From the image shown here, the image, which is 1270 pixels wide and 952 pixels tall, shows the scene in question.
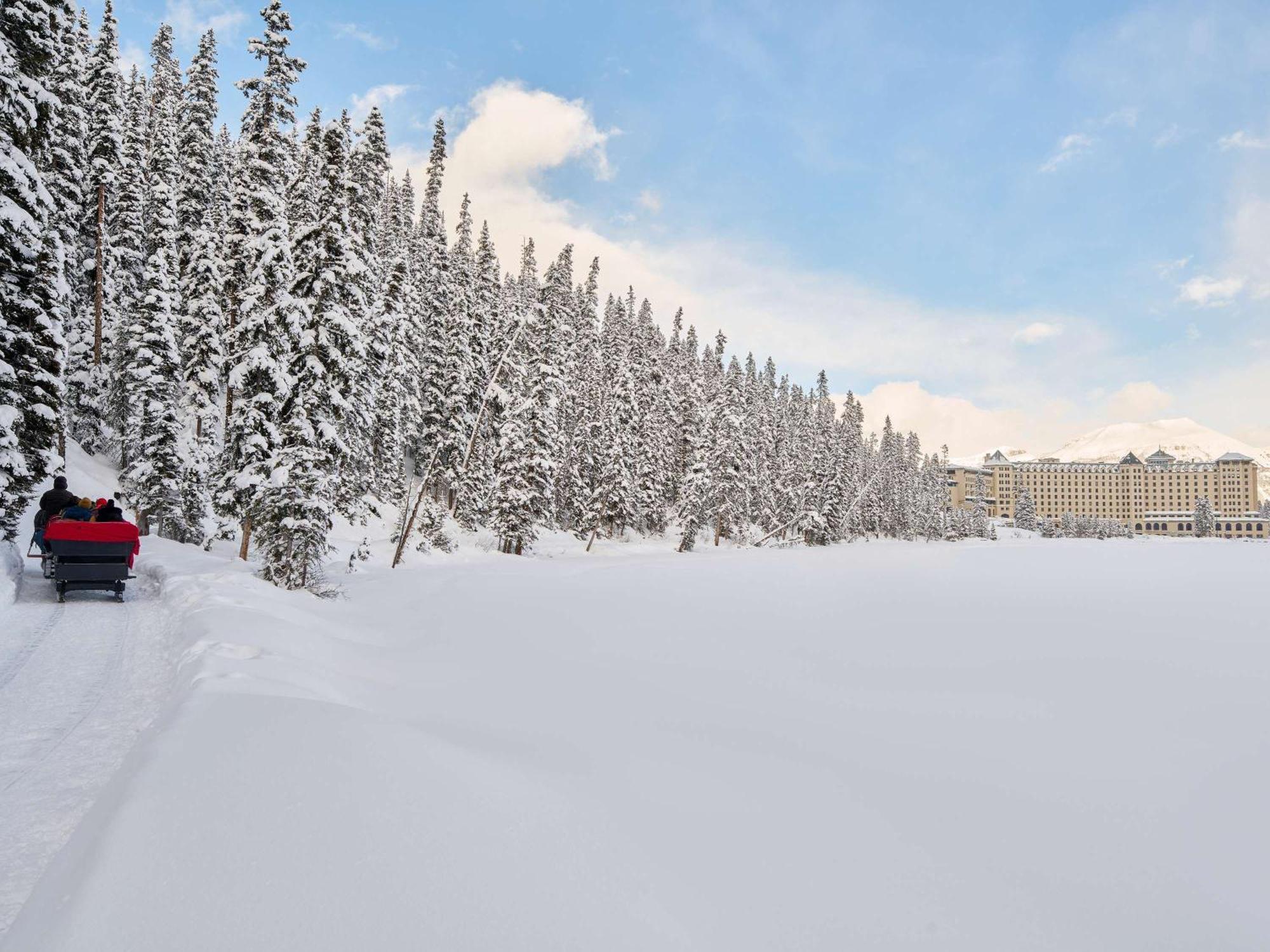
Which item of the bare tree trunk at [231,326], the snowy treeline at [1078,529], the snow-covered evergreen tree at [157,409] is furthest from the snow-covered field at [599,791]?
the snowy treeline at [1078,529]

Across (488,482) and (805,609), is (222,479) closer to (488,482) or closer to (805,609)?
(805,609)

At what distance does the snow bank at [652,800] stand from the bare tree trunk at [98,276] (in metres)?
25.1

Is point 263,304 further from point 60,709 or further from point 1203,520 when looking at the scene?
point 1203,520

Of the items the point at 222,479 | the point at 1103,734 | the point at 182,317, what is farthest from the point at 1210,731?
the point at 182,317

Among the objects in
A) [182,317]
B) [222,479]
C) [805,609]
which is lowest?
[805,609]

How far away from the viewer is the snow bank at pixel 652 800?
3580 mm

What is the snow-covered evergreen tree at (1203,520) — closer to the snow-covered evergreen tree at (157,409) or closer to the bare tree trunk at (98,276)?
the snow-covered evergreen tree at (157,409)

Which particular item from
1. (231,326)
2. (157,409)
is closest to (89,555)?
(157,409)

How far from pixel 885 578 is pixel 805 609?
17.3m

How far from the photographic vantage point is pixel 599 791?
5855 millimetres

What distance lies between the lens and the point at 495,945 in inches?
131

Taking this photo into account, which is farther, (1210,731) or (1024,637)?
(1024,637)

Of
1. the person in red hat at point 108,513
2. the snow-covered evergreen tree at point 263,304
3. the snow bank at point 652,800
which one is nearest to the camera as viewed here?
the snow bank at point 652,800

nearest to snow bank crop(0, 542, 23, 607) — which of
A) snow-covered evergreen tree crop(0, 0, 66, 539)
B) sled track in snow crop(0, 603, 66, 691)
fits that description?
snow-covered evergreen tree crop(0, 0, 66, 539)
